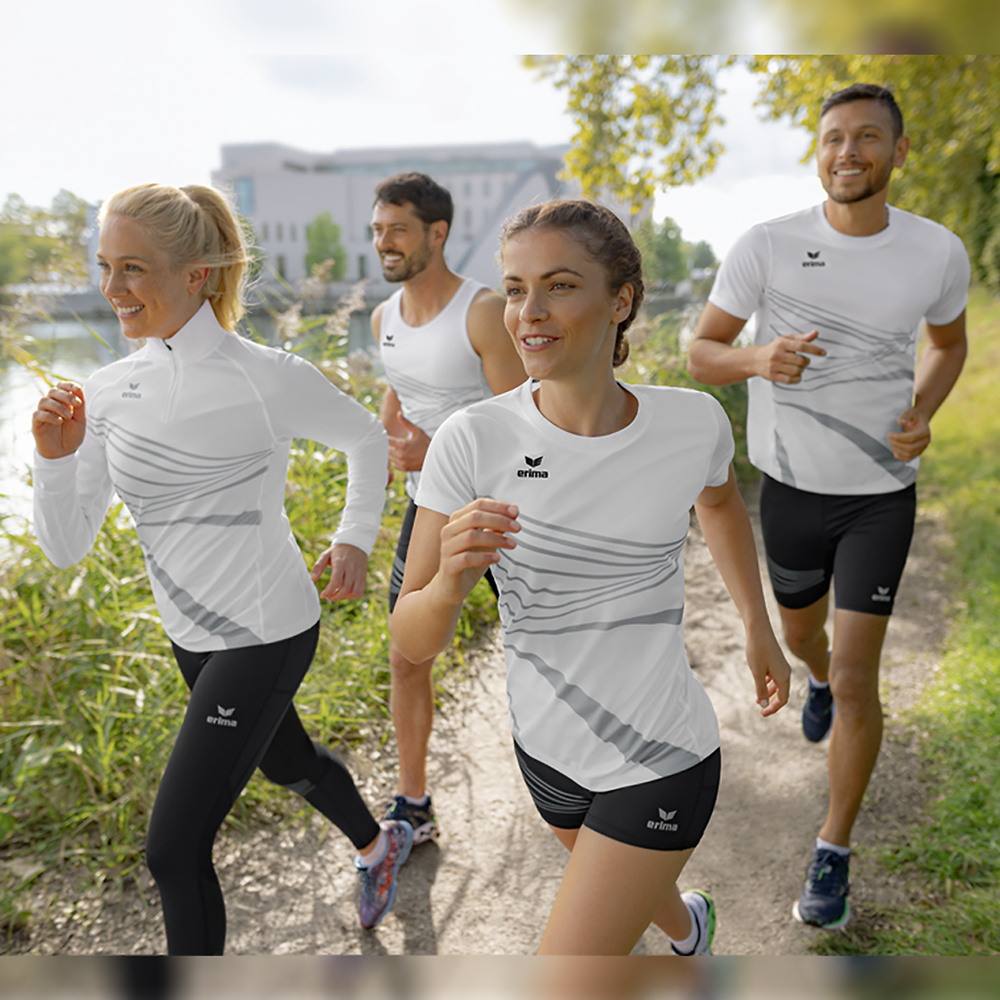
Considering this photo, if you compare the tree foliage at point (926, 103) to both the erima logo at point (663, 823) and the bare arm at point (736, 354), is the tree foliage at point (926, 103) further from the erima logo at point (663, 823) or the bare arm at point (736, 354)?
the erima logo at point (663, 823)

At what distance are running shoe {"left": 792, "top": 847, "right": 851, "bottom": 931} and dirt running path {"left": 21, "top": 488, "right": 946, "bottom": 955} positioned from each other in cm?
4

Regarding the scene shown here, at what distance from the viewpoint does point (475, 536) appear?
3.99 ft

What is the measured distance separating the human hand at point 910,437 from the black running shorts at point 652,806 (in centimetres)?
117

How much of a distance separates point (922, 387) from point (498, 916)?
1.85 metres

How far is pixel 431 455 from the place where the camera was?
1528mm

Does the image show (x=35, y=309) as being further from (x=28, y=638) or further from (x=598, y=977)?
(x=598, y=977)

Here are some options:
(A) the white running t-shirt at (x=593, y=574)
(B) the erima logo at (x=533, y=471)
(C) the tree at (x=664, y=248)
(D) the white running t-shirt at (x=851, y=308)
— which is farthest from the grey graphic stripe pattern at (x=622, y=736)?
(C) the tree at (x=664, y=248)

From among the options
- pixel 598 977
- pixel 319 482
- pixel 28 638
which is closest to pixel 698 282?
pixel 319 482

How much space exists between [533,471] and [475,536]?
313 millimetres

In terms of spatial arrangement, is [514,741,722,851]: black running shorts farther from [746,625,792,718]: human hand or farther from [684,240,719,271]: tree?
[684,240,719,271]: tree

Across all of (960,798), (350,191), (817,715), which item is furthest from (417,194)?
(350,191)

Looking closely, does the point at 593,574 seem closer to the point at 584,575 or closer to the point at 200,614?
the point at 584,575

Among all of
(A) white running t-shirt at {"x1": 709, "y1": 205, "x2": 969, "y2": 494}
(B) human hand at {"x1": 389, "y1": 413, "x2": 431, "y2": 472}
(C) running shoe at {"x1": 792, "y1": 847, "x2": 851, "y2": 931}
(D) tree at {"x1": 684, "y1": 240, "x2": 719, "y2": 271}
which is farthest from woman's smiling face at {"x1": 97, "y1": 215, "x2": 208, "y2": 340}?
(D) tree at {"x1": 684, "y1": 240, "x2": 719, "y2": 271}

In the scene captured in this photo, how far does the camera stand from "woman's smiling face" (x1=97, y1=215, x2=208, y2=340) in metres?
1.70
